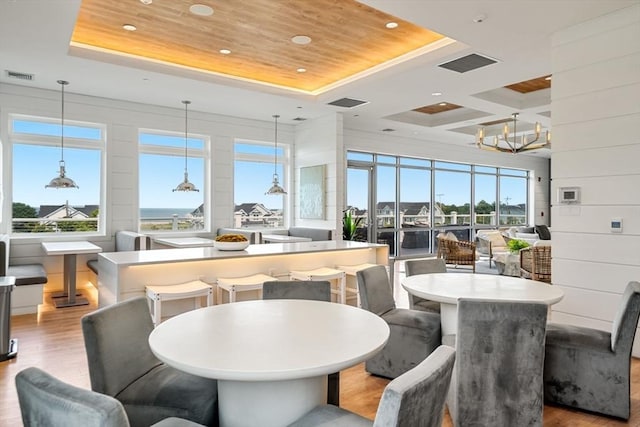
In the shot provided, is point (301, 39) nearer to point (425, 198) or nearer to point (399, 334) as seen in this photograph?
point (399, 334)

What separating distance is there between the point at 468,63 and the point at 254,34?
253 centimetres

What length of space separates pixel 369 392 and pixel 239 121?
20.0 ft

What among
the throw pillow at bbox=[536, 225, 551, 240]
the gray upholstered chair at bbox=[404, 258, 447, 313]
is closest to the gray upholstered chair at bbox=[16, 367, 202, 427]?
the gray upholstered chair at bbox=[404, 258, 447, 313]

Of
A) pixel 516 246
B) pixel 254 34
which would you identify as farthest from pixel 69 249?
pixel 516 246

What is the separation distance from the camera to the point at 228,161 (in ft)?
25.6

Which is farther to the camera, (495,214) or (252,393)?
(495,214)

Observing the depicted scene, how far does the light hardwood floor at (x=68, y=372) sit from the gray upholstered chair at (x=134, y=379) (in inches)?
43.3

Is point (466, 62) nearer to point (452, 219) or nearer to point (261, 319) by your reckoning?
point (261, 319)

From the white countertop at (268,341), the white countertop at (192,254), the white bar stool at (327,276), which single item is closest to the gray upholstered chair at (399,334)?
the white countertop at (268,341)

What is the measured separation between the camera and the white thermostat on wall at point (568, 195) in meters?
3.87

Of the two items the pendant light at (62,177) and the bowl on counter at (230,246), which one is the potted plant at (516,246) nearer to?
the bowl on counter at (230,246)

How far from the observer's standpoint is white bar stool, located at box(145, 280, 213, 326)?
3.48 metres

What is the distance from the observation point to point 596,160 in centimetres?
374

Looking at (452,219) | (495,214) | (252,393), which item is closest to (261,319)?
(252,393)
